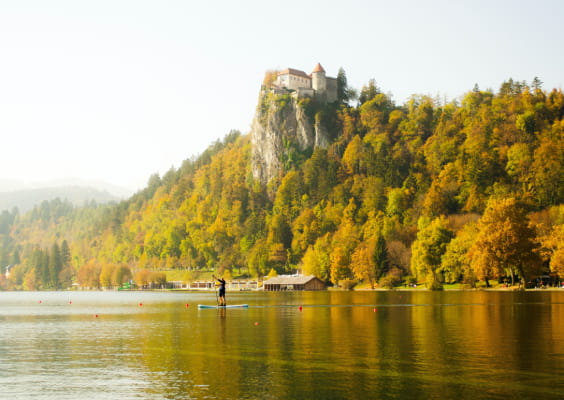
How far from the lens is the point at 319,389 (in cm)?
2209

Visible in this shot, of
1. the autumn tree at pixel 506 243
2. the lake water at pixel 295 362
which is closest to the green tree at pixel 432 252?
the autumn tree at pixel 506 243

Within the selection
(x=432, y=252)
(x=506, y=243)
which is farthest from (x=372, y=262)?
(x=506, y=243)

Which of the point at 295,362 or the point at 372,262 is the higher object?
the point at 372,262

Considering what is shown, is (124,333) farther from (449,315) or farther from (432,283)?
(432,283)

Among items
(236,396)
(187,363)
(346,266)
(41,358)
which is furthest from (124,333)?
(346,266)

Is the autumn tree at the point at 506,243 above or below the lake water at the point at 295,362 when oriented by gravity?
above

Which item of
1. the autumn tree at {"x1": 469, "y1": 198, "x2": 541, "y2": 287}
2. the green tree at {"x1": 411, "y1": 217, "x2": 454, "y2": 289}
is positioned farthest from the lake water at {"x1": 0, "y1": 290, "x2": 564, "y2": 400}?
the green tree at {"x1": 411, "y1": 217, "x2": 454, "y2": 289}

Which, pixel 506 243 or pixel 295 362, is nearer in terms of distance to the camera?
pixel 295 362

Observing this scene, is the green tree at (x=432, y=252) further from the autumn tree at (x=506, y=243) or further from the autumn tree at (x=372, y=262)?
the autumn tree at (x=506, y=243)

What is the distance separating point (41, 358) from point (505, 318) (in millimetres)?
33903

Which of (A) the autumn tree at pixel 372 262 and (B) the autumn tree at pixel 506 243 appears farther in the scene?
(A) the autumn tree at pixel 372 262

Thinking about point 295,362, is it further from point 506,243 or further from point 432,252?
point 432,252

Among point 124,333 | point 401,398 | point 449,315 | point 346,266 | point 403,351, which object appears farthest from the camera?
point 346,266

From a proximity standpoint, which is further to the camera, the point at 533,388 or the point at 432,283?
the point at 432,283
